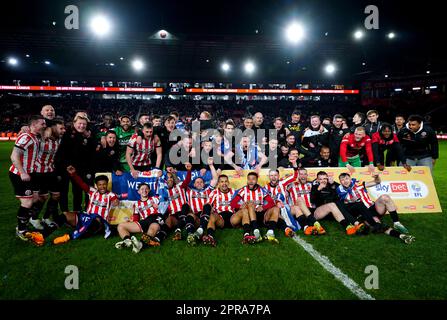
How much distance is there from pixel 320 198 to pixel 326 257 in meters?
1.65

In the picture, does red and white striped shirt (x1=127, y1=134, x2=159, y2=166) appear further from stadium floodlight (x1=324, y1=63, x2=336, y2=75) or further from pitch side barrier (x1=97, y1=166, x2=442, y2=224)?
stadium floodlight (x1=324, y1=63, x2=336, y2=75)

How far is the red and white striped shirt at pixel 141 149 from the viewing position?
5.48m

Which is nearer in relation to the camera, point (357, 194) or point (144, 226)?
point (144, 226)

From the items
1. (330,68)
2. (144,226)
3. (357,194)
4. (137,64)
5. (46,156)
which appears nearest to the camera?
(144,226)

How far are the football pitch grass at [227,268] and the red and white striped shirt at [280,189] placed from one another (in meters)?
0.93

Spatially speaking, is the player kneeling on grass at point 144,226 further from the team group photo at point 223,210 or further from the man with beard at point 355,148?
the man with beard at point 355,148

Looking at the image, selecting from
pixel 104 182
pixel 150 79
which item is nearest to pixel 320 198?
pixel 104 182

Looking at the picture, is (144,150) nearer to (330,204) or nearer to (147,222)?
(147,222)

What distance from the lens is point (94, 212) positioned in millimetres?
4801

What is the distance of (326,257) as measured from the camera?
373 centimetres

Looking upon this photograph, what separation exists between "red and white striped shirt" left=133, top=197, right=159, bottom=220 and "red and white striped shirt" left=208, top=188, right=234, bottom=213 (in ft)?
3.39

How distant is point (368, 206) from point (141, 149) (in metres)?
4.66
